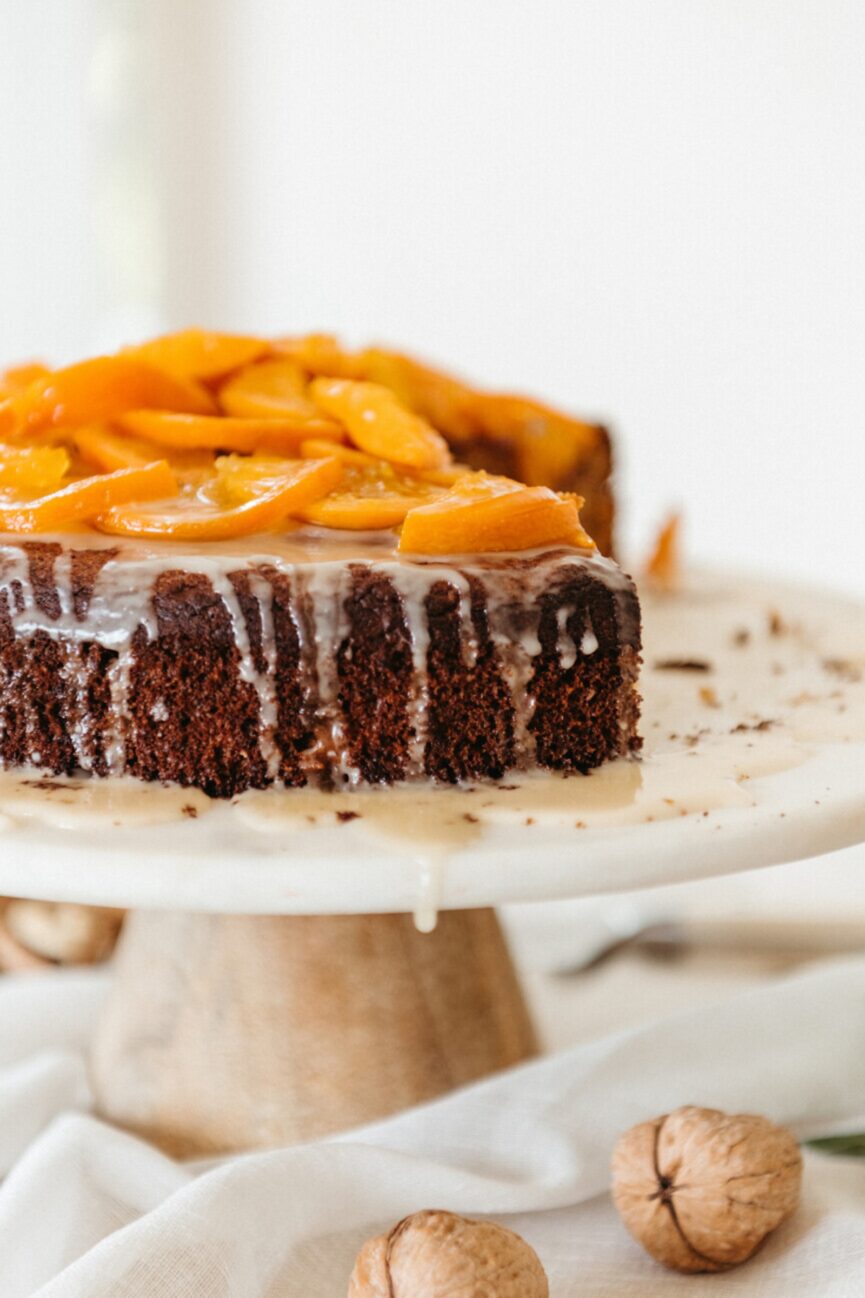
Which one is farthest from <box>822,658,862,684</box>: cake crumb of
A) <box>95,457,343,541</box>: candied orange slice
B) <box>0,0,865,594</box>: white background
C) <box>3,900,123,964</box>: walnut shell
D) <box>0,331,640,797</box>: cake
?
<box>0,0,865,594</box>: white background

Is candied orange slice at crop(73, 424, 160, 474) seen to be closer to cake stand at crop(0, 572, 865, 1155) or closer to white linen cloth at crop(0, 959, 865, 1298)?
cake stand at crop(0, 572, 865, 1155)

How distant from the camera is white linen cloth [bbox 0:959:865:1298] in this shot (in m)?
1.13

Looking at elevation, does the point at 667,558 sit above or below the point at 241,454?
below

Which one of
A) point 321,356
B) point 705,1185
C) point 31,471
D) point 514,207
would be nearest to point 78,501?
point 31,471

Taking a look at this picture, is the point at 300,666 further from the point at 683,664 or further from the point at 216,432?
the point at 683,664

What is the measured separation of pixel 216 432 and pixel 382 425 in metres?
0.16

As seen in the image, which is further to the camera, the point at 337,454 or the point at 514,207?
the point at 514,207

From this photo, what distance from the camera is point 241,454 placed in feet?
4.80

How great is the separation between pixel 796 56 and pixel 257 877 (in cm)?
304

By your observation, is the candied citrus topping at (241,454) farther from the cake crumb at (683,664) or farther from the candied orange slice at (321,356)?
the cake crumb at (683,664)

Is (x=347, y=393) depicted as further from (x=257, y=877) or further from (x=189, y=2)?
(x=189, y=2)

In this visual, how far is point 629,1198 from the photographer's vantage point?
1.19 metres

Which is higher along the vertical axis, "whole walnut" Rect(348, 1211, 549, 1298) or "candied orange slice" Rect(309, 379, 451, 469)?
"candied orange slice" Rect(309, 379, 451, 469)

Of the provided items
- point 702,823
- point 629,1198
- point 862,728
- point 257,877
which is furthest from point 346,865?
point 862,728
